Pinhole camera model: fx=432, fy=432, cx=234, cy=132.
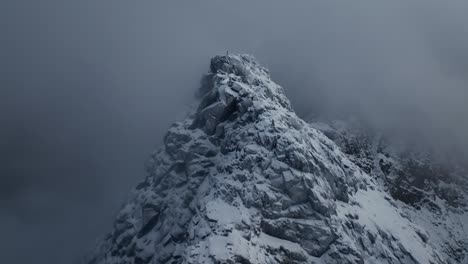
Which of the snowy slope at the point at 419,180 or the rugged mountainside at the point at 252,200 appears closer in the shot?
the rugged mountainside at the point at 252,200

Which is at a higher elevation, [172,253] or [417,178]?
[417,178]

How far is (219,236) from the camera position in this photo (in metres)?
83.1

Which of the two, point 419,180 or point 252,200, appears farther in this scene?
point 419,180

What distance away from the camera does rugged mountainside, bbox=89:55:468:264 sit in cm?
8688

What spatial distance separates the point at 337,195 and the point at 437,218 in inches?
2874

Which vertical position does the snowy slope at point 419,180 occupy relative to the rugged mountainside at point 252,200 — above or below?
above

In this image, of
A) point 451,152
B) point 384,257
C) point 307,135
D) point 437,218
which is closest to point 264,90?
point 307,135

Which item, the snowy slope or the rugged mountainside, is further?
the snowy slope

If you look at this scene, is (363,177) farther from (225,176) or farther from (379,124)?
(379,124)

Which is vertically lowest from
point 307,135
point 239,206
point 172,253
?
point 172,253

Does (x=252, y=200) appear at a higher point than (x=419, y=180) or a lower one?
lower

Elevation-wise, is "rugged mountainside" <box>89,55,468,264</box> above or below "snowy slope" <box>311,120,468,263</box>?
below

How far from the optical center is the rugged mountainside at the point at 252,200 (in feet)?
285

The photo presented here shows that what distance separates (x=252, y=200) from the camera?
8994 cm
